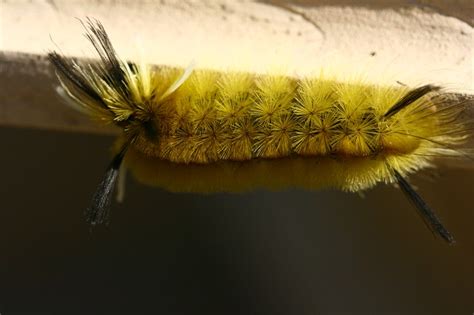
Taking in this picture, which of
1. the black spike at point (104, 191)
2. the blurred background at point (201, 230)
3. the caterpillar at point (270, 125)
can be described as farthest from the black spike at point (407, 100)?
the black spike at point (104, 191)

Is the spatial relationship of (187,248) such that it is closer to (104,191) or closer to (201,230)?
(201,230)

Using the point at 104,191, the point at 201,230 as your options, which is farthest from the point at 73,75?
the point at 201,230

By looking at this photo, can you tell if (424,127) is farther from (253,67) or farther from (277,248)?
(277,248)

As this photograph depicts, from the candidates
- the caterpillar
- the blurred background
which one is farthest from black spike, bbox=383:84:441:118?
the blurred background

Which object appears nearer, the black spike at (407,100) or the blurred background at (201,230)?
the black spike at (407,100)

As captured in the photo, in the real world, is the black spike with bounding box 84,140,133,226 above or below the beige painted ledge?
below

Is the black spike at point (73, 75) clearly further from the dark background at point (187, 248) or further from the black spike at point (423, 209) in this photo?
the black spike at point (423, 209)

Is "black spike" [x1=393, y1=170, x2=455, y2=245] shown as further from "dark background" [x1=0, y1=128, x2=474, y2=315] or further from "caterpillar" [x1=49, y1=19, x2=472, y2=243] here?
"dark background" [x1=0, y1=128, x2=474, y2=315]
